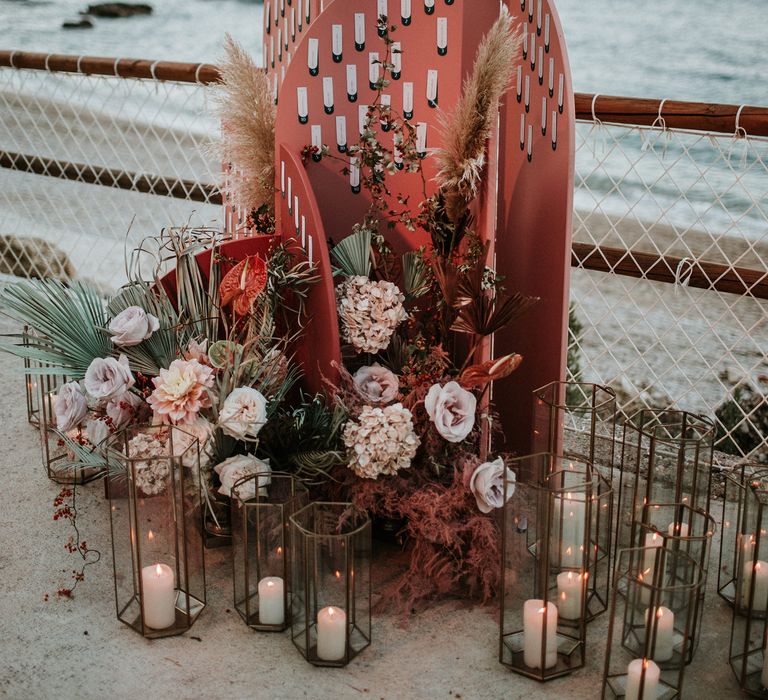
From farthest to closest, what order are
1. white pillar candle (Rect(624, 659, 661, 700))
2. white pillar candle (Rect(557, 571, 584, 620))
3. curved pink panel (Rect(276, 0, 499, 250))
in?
1. curved pink panel (Rect(276, 0, 499, 250))
2. white pillar candle (Rect(557, 571, 584, 620))
3. white pillar candle (Rect(624, 659, 661, 700))

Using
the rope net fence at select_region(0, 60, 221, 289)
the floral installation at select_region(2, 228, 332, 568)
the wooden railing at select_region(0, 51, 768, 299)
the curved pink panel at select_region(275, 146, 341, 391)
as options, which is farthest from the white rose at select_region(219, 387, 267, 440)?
the rope net fence at select_region(0, 60, 221, 289)

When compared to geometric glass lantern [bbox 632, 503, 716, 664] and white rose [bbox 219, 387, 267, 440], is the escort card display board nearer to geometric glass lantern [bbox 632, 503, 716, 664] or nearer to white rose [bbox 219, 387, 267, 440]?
white rose [bbox 219, 387, 267, 440]

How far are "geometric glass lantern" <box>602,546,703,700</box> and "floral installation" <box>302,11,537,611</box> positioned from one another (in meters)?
0.28

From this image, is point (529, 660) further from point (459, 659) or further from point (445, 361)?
point (445, 361)

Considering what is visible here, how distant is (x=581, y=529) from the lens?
1.72m

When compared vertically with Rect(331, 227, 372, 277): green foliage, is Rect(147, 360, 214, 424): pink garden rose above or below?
below

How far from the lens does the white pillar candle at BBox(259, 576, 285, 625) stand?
5.71 feet

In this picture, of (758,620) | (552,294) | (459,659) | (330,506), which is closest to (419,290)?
(552,294)

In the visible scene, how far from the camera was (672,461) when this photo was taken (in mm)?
1840

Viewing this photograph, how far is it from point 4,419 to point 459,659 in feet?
5.54

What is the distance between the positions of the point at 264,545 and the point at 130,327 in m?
0.56

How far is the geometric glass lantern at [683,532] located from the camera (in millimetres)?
1547

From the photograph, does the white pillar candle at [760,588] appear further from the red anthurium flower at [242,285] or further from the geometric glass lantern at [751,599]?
the red anthurium flower at [242,285]

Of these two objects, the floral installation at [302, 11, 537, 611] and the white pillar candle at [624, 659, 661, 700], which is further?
the floral installation at [302, 11, 537, 611]
